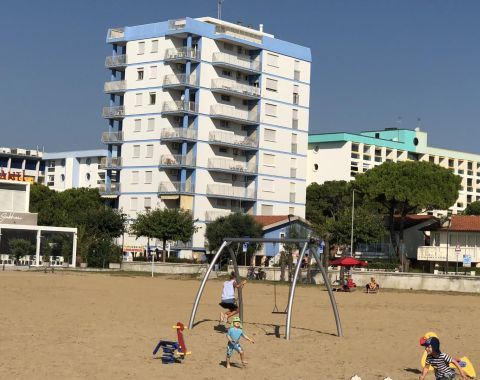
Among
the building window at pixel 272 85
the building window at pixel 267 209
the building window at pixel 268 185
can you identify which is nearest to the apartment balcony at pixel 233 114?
the building window at pixel 272 85

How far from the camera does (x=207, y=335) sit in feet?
76.2

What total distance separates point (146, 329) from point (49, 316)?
385cm

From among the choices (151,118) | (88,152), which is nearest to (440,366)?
(151,118)

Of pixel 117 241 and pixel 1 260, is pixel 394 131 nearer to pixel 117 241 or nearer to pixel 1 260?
pixel 117 241

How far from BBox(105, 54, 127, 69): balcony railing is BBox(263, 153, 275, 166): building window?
55.3ft

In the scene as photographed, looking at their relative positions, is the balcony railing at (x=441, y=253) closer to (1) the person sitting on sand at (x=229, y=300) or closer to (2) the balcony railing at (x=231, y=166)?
(2) the balcony railing at (x=231, y=166)

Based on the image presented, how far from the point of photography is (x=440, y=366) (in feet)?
54.3

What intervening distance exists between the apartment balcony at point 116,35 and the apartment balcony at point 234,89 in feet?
37.2

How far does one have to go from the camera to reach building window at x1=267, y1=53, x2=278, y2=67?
9050 centimetres

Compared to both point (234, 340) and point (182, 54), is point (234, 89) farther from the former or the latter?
point (234, 340)

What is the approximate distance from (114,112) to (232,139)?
12.5 metres

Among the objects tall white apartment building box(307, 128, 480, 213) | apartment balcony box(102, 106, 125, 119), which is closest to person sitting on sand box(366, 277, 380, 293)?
apartment balcony box(102, 106, 125, 119)

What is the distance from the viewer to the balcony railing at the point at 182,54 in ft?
276

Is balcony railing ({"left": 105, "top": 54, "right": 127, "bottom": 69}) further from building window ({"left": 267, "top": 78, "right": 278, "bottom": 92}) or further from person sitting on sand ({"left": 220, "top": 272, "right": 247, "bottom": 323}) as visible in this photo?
person sitting on sand ({"left": 220, "top": 272, "right": 247, "bottom": 323})
